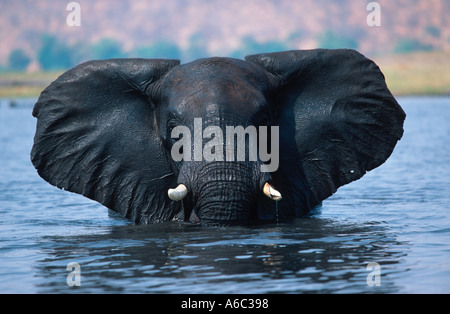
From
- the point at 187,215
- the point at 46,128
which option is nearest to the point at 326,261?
the point at 187,215

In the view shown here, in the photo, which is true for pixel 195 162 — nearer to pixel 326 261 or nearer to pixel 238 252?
pixel 238 252

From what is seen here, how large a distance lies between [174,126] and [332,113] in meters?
2.02

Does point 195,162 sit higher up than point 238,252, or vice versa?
point 195,162

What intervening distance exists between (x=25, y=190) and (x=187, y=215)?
23.1 ft

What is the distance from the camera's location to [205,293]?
7.62 metres

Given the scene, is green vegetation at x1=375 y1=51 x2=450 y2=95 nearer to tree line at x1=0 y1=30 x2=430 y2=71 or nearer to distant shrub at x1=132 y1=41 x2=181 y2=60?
tree line at x1=0 y1=30 x2=430 y2=71

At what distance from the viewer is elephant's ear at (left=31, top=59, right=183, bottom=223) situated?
10.6 m

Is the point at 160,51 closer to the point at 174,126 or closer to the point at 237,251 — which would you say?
the point at 174,126

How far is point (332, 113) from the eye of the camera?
10812mm

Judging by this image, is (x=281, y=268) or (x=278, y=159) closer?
(x=281, y=268)

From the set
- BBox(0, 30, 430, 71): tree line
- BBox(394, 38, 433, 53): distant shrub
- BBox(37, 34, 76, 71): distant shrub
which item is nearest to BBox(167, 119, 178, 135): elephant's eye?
BBox(0, 30, 430, 71): tree line

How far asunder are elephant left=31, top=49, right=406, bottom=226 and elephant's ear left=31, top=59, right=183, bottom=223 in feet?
0.04

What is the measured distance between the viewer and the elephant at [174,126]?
10406 mm

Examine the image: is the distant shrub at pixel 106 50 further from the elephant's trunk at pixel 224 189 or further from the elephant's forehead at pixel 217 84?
the elephant's trunk at pixel 224 189
